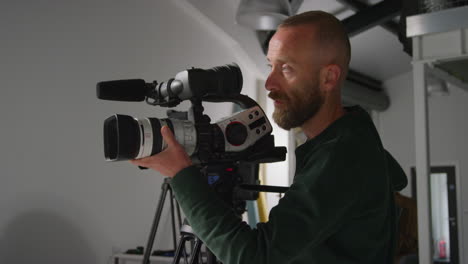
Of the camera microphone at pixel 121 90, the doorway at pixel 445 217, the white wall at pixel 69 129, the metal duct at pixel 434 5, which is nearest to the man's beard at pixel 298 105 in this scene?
the camera microphone at pixel 121 90

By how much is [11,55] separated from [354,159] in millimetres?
2393

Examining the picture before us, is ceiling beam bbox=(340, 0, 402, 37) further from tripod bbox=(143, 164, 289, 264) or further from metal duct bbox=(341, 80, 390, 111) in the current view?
tripod bbox=(143, 164, 289, 264)

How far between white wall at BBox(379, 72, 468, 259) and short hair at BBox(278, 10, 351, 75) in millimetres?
6280

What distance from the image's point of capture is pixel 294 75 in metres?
0.88

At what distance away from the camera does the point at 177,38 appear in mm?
4012

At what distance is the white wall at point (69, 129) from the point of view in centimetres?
260

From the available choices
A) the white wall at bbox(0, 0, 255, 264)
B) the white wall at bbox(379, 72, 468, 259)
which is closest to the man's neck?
the white wall at bbox(0, 0, 255, 264)

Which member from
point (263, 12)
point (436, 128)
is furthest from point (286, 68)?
point (436, 128)

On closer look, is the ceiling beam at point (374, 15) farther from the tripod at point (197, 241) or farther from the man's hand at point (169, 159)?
the man's hand at point (169, 159)

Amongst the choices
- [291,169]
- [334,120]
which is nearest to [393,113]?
[291,169]

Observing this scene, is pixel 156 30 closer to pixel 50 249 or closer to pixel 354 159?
pixel 50 249

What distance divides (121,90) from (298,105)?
48 cm

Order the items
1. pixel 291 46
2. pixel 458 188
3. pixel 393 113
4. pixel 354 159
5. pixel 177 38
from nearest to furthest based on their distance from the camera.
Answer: pixel 354 159 < pixel 291 46 < pixel 177 38 < pixel 458 188 < pixel 393 113

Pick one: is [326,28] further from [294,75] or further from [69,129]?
[69,129]
